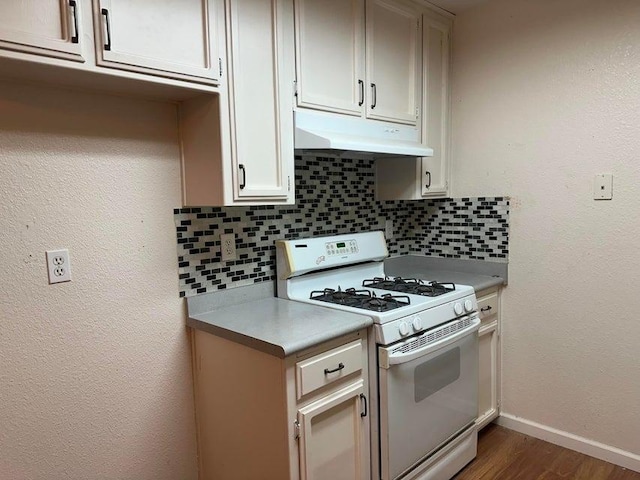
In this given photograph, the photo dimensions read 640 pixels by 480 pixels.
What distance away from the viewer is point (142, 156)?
168cm

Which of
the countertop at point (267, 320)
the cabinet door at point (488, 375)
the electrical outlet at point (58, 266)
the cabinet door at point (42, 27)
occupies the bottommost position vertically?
the cabinet door at point (488, 375)

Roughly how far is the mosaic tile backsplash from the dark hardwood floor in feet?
3.15

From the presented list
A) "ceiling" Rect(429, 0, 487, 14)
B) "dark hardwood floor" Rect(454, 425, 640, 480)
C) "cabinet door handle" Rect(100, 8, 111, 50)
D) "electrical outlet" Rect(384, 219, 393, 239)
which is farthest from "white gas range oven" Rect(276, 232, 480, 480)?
"ceiling" Rect(429, 0, 487, 14)

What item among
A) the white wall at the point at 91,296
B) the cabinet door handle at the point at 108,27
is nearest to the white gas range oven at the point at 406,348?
the white wall at the point at 91,296

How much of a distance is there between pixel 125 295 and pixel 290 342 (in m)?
0.67

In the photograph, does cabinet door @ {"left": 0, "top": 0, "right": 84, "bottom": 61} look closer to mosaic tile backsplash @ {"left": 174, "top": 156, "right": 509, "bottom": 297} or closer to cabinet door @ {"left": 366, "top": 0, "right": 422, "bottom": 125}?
mosaic tile backsplash @ {"left": 174, "top": 156, "right": 509, "bottom": 297}

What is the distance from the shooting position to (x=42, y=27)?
1181 millimetres

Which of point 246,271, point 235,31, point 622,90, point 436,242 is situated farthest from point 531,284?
point 235,31

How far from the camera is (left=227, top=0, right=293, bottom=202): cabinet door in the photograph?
1604mm

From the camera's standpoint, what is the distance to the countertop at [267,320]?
1.47 m

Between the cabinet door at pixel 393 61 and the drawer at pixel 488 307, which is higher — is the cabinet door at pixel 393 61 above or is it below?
above

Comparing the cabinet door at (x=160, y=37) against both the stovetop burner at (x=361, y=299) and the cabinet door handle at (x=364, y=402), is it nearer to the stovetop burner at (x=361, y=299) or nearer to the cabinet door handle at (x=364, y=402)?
the stovetop burner at (x=361, y=299)

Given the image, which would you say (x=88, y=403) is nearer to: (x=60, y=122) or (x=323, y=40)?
(x=60, y=122)

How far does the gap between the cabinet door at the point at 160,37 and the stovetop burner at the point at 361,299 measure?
1.00m
